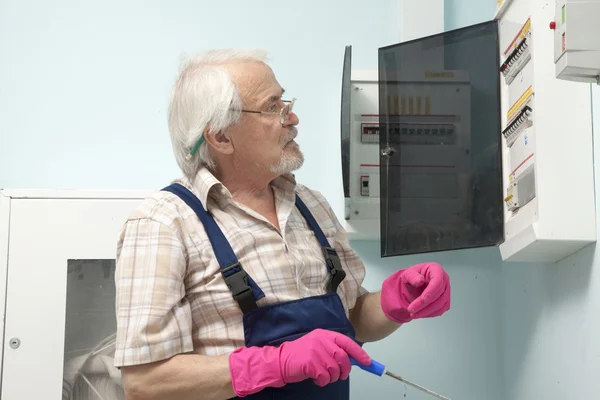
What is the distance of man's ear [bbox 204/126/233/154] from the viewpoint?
1739 mm

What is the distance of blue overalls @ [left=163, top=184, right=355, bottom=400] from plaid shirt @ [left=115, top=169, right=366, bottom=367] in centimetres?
2

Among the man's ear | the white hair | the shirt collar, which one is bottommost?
the shirt collar

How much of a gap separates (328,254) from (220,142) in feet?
1.10

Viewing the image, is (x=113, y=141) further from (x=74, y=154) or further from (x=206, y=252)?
(x=206, y=252)

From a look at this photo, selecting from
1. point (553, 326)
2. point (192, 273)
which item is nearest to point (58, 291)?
point (192, 273)

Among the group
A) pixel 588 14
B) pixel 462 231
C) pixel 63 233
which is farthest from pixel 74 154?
pixel 588 14

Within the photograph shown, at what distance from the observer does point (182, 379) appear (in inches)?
58.1

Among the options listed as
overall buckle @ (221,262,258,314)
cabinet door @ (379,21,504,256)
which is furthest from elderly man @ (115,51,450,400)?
cabinet door @ (379,21,504,256)

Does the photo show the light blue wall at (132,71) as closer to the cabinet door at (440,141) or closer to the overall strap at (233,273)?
the cabinet door at (440,141)

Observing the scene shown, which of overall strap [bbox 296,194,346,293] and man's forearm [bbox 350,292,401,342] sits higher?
overall strap [bbox 296,194,346,293]

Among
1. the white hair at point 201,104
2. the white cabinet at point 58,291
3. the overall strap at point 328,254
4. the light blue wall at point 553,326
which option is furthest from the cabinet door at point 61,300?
the light blue wall at point 553,326

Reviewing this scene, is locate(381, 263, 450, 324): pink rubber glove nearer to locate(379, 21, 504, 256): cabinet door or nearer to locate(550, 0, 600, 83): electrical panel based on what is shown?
locate(379, 21, 504, 256): cabinet door

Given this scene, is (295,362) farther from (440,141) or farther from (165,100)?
(165,100)

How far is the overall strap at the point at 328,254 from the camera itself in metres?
1.69
